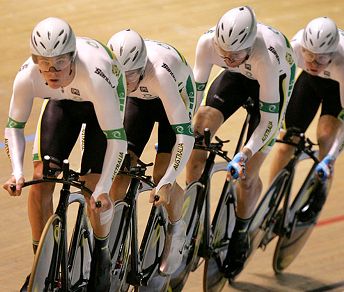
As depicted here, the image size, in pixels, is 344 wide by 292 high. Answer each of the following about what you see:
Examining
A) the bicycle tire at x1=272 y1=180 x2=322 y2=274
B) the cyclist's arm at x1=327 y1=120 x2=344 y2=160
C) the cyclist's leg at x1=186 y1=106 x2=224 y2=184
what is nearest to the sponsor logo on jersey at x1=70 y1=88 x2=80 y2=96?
the cyclist's leg at x1=186 y1=106 x2=224 y2=184

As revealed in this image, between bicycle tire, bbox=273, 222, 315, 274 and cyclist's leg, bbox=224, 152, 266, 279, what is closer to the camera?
cyclist's leg, bbox=224, 152, 266, 279

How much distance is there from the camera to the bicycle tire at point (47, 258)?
17.8ft

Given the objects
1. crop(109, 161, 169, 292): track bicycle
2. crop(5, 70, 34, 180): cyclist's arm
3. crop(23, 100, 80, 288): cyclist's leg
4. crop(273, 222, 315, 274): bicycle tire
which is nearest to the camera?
crop(5, 70, 34, 180): cyclist's arm

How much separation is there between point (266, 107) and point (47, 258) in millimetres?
1437

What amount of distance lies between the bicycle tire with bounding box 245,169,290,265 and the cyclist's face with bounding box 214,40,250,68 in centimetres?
97

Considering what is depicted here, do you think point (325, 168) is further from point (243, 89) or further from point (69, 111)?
point (69, 111)

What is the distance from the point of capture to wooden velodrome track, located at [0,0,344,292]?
22.6ft

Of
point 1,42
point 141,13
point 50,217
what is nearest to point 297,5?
point 141,13

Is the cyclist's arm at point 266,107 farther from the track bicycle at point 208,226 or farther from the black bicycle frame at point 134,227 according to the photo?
the black bicycle frame at point 134,227

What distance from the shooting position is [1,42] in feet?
31.7

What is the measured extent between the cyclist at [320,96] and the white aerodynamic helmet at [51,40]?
5.87 ft

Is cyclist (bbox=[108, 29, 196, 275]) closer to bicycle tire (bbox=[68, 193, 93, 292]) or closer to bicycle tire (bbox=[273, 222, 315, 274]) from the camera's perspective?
bicycle tire (bbox=[68, 193, 93, 292])

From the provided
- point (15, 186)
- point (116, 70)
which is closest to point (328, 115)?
point (116, 70)

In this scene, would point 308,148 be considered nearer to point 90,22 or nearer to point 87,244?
point 87,244
